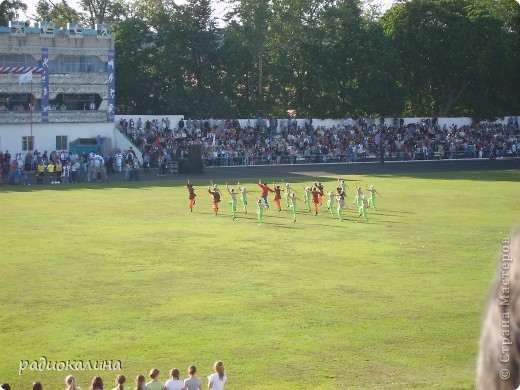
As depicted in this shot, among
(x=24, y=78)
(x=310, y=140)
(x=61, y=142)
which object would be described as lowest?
(x=61, y=142)

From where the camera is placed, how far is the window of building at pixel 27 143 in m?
55.2

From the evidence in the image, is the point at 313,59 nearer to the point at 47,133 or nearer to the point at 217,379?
the point at 47,133

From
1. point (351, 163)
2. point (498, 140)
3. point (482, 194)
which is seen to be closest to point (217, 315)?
point (482, 194)

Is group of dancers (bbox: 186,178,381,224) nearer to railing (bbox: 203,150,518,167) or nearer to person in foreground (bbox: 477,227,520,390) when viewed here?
railing (bbox: 203,150,518,167)

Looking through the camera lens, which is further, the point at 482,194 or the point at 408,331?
the point at 482,194

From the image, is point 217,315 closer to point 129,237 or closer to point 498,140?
point 129,237

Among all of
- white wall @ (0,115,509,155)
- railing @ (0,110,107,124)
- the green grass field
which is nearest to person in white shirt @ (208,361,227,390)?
the green grass field

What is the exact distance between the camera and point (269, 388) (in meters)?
13.4

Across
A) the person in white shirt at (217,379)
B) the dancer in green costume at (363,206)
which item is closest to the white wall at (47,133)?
the dancer in green costume at (363,206)

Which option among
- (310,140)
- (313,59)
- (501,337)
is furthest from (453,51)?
(501,337)

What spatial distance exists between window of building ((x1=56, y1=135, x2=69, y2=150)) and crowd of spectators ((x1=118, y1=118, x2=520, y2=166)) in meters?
4.39

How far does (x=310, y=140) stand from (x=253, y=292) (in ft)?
145

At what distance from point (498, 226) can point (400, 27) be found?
145 feet

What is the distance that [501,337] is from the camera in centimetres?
142
